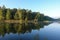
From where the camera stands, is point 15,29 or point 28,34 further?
point 15,29

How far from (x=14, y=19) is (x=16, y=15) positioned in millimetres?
2970

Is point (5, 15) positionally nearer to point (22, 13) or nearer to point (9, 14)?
point (9, 14)

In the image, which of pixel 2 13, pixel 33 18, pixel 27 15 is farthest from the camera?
pixel 33 18

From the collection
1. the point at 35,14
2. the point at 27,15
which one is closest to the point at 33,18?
the point at 35,14

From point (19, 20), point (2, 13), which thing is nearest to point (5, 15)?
point (2, 13)

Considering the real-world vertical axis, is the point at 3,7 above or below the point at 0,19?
above

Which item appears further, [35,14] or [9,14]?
[35,14]

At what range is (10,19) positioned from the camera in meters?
91.6

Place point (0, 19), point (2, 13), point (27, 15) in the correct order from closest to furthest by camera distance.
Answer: point (0, 19) → point (2, 13) → point (27, 15)

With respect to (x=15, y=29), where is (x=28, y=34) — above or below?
above

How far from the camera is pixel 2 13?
91.2 m

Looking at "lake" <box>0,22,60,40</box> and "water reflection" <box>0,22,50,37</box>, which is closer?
"lake" <box>0,22,60,40</box>

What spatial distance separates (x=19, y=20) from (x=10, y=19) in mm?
5752

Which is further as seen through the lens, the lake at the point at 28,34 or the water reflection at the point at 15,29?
the water reflection at the point at 15,29
